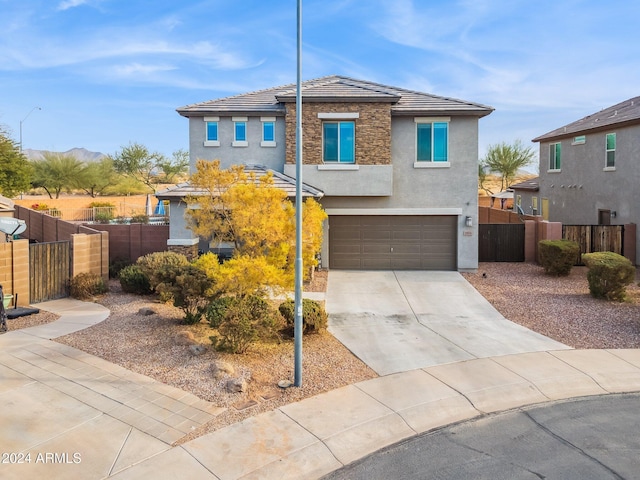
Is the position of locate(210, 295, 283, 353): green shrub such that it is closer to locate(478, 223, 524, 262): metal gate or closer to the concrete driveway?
the concrete driveway

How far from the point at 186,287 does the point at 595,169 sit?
2111 centimetres

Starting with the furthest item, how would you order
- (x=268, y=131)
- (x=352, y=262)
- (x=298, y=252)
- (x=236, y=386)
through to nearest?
(x=352, y=262), (x=268, y=131), (x=298, y=252), (x=236, y=386)

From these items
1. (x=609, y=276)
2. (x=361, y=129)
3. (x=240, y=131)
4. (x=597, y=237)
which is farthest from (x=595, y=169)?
(x=240, y=131)

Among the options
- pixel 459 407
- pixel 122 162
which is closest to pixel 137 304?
pixel 459 407

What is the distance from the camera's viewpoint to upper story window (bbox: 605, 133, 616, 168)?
23875mm

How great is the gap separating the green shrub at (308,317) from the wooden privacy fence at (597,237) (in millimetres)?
14133

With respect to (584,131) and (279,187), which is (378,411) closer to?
(279,187)

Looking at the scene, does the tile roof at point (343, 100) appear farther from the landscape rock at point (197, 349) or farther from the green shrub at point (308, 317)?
the landscape rock at point (197, 349)

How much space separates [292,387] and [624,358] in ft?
22.1

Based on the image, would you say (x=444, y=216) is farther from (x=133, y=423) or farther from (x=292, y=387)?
(x=133, y=423)

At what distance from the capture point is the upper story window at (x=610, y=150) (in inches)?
940

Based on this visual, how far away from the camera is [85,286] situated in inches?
616

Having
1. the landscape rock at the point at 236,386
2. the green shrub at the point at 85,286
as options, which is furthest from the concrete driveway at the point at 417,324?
the green shrub at the point at 85,286

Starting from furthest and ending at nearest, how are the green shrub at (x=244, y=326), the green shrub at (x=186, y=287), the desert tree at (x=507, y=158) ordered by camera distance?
the desert tree at (x=507, y=158)
the green shrub at (x=186, y=287)
the green shrub at (x=244, y=326)
